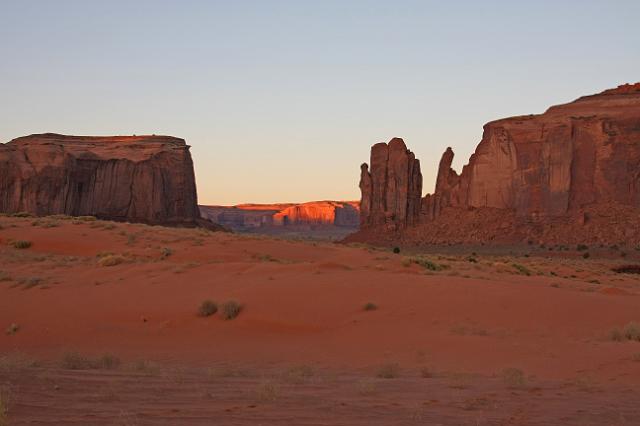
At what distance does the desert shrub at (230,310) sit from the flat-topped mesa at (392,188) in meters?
68.3

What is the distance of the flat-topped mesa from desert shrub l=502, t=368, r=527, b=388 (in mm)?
74467

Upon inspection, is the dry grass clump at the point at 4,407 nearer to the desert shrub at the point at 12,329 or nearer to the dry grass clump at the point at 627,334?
the desert shrub at the point at 12,329

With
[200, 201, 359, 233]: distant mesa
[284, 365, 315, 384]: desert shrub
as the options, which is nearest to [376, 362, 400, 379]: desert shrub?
[284, 365, 315, 384]: desert shrub

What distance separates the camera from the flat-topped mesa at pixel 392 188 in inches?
3393

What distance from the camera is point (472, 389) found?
9.43 m

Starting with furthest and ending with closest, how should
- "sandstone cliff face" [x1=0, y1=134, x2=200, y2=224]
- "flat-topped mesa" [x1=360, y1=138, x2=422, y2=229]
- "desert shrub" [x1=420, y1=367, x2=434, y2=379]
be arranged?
"flat-topped mesa" [x1=360, y1=138, x2=422, y2=229]
"sandstone cliff face" [x1=0, y1=134, x2=200, y2=224]
"desert shrub" [x1=420, y1=367, x2=434, y2=379]

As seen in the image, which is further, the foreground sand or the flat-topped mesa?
the flat-topped mesa

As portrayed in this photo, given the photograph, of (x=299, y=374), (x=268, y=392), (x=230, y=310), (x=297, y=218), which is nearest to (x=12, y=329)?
(x=230, y=310)

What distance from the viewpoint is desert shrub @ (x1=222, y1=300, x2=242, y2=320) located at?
1681 centimetres

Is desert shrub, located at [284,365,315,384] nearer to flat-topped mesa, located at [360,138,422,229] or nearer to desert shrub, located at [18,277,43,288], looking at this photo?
desert shrub, located at [18,277,43,288]

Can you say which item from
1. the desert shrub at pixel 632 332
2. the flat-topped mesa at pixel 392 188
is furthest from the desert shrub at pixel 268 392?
the flat-topped mesa at pixel 392 188

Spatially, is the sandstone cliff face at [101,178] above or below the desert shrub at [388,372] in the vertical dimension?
above

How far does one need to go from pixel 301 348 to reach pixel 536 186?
63348 millimetres

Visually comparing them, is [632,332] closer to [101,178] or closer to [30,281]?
[30,281]
